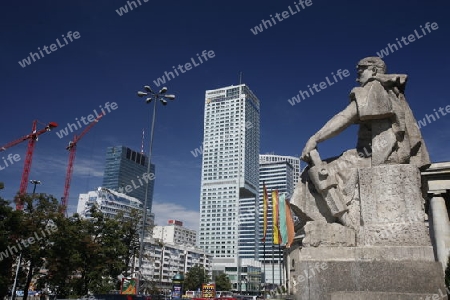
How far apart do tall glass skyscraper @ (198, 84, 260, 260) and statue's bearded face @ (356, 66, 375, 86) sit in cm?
17002

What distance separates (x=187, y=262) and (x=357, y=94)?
5159 inches

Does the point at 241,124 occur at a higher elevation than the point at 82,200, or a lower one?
higher

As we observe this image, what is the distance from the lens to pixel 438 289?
5.64 metres

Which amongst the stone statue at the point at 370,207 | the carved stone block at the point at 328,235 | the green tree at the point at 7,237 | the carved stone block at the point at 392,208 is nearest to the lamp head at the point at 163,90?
the green tree at the point at 7,237

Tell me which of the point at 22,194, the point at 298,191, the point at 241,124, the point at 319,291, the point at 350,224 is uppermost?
the point at 241,124

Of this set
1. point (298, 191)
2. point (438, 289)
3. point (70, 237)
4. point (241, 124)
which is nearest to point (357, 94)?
point (298, 191)

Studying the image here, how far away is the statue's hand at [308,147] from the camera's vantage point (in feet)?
24.2

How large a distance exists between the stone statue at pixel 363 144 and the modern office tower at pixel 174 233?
466 ft

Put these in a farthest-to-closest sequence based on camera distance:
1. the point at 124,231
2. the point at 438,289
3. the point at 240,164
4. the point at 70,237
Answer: the point at 240,164 → the point at 124,231 → the point at 70,237 → the point at 438,289

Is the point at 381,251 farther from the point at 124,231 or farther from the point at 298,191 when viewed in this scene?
the point at 124,231

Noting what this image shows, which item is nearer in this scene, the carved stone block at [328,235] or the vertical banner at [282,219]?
the carved stone block at [328,235]

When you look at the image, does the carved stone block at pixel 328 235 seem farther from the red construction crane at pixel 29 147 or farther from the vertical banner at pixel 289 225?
the red construction crane at pixel 29 147

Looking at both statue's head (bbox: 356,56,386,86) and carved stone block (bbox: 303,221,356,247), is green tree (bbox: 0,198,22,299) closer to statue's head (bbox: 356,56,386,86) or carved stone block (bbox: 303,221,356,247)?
carved stone block (bbox: 303,221,356,247)

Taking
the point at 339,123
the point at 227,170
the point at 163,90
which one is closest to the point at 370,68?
the point at 339,123
